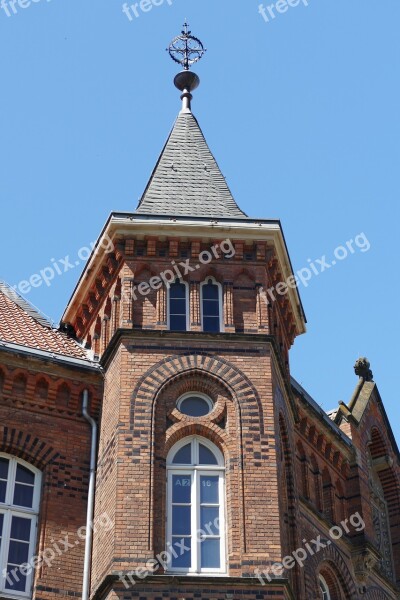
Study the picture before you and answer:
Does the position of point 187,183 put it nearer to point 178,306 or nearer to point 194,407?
point 178,306

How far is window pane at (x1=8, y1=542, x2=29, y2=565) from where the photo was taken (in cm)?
1762

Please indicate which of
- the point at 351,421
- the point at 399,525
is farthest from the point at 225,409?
the point at 399,525

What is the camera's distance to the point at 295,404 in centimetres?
2197

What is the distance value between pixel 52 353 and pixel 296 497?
4958mm

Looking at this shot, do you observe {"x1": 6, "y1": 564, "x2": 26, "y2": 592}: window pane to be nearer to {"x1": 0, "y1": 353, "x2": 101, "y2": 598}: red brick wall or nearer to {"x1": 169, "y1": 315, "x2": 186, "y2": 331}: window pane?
{"x1": 0, "y1": 353, "x2": 101, "y2": 598}: red brick wall

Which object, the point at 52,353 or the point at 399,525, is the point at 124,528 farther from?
the point at 399,525

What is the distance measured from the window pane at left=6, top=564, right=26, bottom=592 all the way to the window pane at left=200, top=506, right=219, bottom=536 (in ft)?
9.48

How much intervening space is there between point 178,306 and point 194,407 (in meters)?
2.06

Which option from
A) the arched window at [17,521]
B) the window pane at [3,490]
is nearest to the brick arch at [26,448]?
the arched window at [17,521]

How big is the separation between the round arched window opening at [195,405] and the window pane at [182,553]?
7.42 ft

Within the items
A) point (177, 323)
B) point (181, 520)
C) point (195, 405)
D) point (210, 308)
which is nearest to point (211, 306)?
point (210, 308)

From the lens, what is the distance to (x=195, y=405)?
18.8m

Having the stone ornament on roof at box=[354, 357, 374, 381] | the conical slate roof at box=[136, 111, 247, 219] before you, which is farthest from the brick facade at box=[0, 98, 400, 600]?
the stone ornament on roof at box=[354, 357, 374, 381]

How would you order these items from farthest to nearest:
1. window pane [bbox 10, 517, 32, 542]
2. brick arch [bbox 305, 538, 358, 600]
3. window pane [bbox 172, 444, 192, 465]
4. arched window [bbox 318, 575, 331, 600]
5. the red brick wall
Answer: arched window [bbox 318, 575, 331, 600] → brick arch [bbox 305, 538, 358, 600] → window pane [bbox 172, 444, 192, 465] → window pane [bbox 10, 517, 32, 542] → the red brick wall
